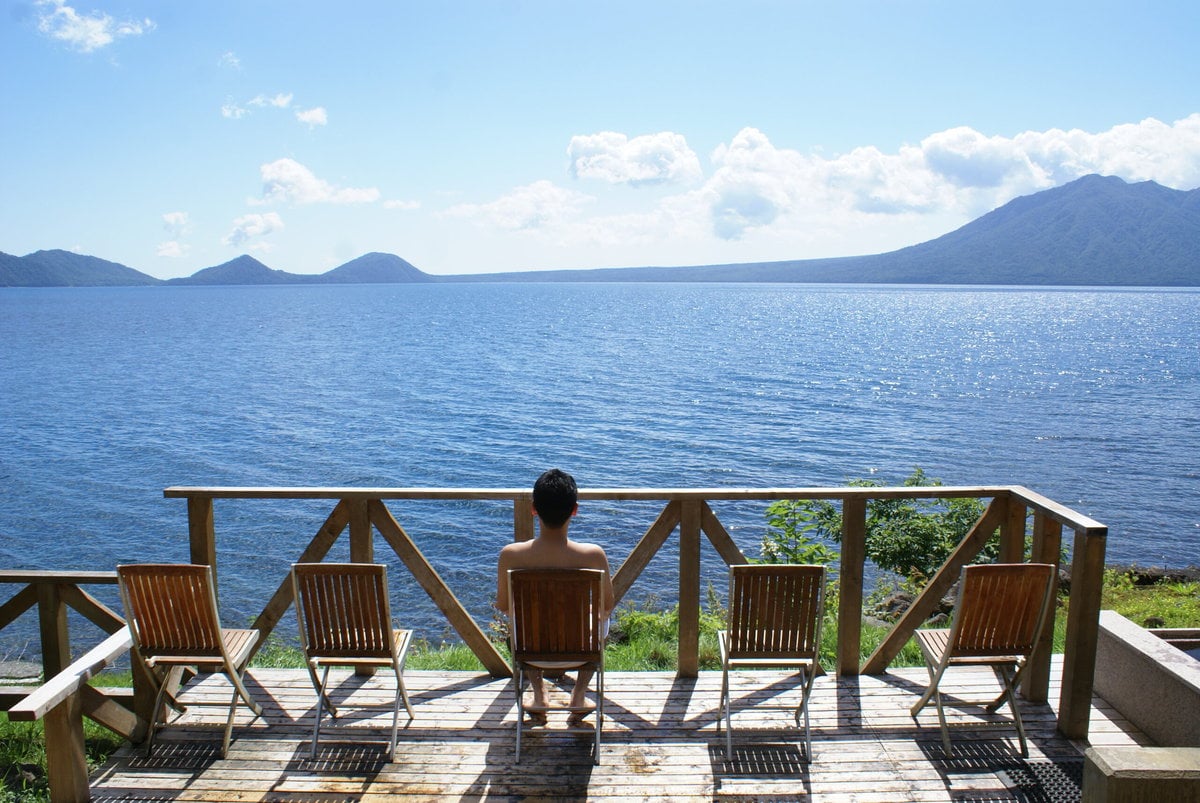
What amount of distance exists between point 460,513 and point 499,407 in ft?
58.8

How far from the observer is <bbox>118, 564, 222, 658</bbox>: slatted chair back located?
15.6 ft

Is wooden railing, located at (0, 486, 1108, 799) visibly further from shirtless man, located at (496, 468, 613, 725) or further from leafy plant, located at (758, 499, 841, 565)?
leafy plant, located at (758, 499, 841, 565)

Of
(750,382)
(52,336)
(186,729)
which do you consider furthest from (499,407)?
(52,336)

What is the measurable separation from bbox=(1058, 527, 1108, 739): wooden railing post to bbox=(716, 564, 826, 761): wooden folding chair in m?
1.47

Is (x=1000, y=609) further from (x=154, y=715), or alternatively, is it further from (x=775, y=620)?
(x=154, y=715)

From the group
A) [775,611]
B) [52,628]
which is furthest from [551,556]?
[52,628]

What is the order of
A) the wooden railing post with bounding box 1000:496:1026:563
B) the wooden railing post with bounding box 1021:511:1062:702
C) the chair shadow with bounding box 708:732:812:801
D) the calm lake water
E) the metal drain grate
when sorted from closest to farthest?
the metal drain grate
the chair shadow with bounding box 708:732:812:801
the wooden railing post with bounding box 1021:511:1062:702
the wooden railing post with bounding box 1000:496:1026:563
the calm lake water

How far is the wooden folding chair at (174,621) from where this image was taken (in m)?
4.76

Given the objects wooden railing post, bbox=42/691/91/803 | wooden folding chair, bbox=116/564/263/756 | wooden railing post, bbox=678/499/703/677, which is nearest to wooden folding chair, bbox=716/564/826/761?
wooden railing post, bbox=678/499/703/677

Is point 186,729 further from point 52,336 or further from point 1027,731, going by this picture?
point 52,336

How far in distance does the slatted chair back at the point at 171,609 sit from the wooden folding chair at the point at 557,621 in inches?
64.7

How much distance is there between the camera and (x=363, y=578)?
15.5 ft

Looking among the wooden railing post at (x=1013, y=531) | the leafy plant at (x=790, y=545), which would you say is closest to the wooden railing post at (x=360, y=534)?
the wooden railing post at (x=1013, y=531)

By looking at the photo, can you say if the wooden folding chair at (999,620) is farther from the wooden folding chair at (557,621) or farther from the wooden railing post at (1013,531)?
the wooden folding chair at (557,621)
